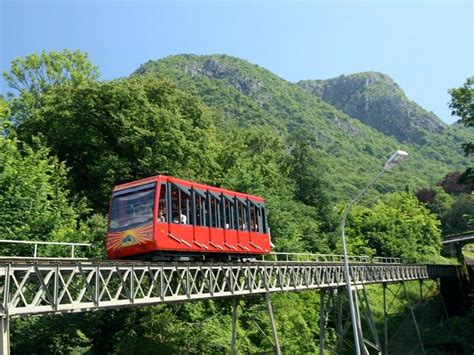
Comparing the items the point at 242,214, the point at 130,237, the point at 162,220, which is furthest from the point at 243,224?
the point at 130,237

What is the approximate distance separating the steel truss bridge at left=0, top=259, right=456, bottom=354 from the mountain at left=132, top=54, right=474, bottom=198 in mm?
77559

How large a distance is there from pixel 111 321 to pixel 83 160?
47.2 feet

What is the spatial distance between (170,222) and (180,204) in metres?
1.12

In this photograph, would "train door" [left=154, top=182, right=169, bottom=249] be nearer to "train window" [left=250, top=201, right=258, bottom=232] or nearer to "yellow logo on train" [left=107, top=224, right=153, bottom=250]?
"yellow logo on train" [left=107, top=224, right=153, bottom=250]

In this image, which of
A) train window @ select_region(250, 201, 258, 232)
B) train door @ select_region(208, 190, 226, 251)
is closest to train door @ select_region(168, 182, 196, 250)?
train door @ select_region(208, 190, 226, 251)

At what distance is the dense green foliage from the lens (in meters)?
24.7

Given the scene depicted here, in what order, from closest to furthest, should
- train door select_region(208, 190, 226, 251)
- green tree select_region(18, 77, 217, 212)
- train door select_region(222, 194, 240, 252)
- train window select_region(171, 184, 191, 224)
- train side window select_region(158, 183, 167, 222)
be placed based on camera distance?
1. train side window select_region(158, 183, 167, 222)
2. train window select_region(171, 184, 191, 224)
3. train door select_region(208, 190, 226, 251)
4. train door select_region(222, 194, 240, 252)
5. green tree select_region(18, 77, 217, 212)

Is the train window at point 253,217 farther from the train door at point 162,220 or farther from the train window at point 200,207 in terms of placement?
the train door at point 162,220

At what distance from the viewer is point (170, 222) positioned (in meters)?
18.2

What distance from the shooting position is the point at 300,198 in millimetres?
57719

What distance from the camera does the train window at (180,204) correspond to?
61.4 feet

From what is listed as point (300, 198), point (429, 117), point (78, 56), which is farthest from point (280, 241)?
point (429, 117)

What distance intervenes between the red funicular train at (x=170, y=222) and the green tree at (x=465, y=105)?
24840 mm

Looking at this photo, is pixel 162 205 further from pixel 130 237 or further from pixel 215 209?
pixel 215 209
